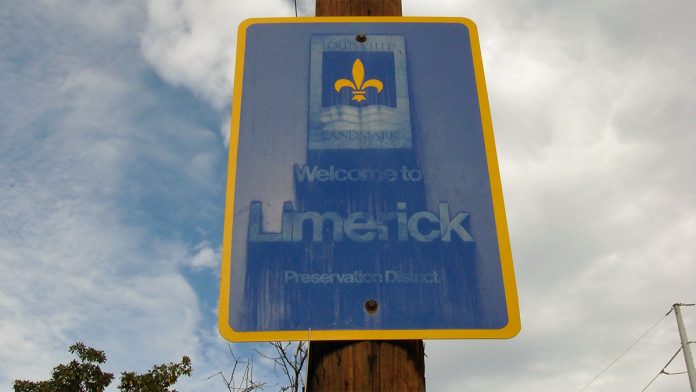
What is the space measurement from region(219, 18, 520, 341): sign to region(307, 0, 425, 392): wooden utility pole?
69 mm

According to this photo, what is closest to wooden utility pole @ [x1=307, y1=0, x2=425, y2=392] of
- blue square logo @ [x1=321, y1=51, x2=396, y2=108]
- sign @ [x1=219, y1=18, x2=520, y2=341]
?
sign @ [x1=219, y1=18, x2=520, y2=341]

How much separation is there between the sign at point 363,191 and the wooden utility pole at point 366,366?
69mm

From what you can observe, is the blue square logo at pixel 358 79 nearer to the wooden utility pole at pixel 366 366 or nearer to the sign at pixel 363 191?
the sign at pixel 363 191

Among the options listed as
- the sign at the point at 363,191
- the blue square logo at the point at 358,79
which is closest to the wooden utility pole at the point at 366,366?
the sign at the point at 363,191

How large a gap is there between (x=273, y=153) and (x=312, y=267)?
0.50 m

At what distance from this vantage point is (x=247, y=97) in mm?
2322

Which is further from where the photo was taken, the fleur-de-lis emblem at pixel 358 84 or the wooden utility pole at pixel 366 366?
the fleur-de-lis emblem at pixel 358 84

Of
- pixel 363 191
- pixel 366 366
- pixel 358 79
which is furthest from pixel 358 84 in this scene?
pixel 366 366

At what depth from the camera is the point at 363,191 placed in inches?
81.4

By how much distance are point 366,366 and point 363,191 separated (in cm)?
62

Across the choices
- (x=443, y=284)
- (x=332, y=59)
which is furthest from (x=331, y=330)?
(x=332, y=59)

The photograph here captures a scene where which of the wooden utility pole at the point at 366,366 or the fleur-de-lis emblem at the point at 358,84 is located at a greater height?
the fleur-de-lis emblem at the point at 358,84

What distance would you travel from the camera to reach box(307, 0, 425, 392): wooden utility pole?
187 centimetres

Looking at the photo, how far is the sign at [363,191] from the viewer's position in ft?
6.22
